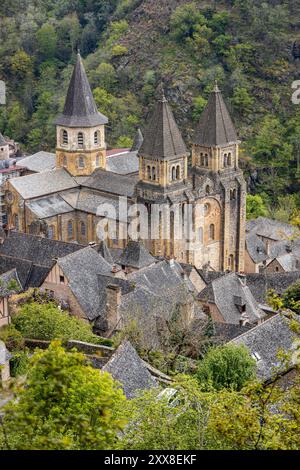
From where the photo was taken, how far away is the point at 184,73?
96562 mm

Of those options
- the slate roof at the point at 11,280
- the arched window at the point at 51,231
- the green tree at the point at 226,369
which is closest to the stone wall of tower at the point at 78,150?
the arched window at the point at 51,231

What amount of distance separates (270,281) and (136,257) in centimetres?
949

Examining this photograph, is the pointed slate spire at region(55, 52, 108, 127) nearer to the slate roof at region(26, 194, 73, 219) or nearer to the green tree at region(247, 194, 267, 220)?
the slate roof at region(26, 194, 73, 219)

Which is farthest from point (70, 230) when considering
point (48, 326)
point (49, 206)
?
point (48, 326)

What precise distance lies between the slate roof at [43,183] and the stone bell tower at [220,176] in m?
9.25

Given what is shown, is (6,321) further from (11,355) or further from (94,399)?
(94,399)

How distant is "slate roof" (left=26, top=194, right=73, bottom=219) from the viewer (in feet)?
196

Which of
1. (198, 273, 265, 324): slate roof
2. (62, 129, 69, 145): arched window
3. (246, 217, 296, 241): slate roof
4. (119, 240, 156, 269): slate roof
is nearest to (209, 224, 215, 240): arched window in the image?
(246, 217, 296, 241): slate roof

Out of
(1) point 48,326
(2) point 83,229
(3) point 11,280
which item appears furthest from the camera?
(2) point 83,229

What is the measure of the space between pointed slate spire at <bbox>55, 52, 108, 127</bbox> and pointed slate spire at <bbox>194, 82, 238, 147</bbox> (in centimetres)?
870

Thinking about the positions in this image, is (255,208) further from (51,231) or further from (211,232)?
(51,231)

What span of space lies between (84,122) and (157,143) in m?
9.31

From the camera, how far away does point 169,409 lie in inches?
963

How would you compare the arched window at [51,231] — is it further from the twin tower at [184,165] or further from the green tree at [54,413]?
the green tree at [54,413]
